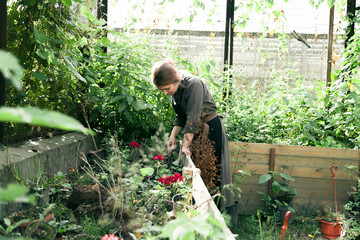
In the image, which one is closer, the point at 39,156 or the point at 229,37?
the point at 39,156

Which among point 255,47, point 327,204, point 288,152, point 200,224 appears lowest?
point 327,204

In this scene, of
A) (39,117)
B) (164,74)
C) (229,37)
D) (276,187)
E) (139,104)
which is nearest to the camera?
(39,117)

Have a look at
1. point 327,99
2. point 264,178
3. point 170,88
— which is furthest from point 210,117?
point 327,99

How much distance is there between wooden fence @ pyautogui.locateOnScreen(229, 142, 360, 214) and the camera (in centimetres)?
379

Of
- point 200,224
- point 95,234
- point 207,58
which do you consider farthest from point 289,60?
point 200,224

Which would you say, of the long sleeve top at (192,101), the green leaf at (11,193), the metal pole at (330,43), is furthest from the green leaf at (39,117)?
the metal pole at (330,43)

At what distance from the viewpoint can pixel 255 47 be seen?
4.93 m

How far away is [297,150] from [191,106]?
1745 mm

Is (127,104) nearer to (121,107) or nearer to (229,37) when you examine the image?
(121,107)

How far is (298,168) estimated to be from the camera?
386cm

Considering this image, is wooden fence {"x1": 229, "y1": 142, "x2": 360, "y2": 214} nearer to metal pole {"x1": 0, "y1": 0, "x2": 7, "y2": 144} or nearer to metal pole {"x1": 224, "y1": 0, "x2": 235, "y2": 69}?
metal pole {"x1": 224, "y1": 0, "x2": 235, "y2": 69}

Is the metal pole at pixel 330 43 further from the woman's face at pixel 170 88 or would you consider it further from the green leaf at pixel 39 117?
the green leaf at pixel 39 117

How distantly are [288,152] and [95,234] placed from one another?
284 centimetres

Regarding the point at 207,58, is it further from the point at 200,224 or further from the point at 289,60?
the point at 200,224
